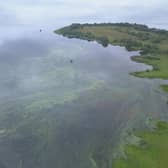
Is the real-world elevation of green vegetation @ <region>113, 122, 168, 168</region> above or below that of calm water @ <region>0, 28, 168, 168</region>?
above

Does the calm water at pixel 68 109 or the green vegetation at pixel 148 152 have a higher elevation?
the green vegetation at pixel 148 152

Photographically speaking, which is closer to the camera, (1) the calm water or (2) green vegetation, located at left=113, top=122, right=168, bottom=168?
(2) green vegetation, located at left=113, top=122, right=168, bottom=168

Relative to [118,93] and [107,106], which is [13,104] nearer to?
[107,106]

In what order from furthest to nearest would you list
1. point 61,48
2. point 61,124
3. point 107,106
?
point 61,48 < point 107,106 < point 61,124

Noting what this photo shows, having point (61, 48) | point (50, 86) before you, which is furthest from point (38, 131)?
point (61, 48)

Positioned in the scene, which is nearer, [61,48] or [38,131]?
[38,131]
